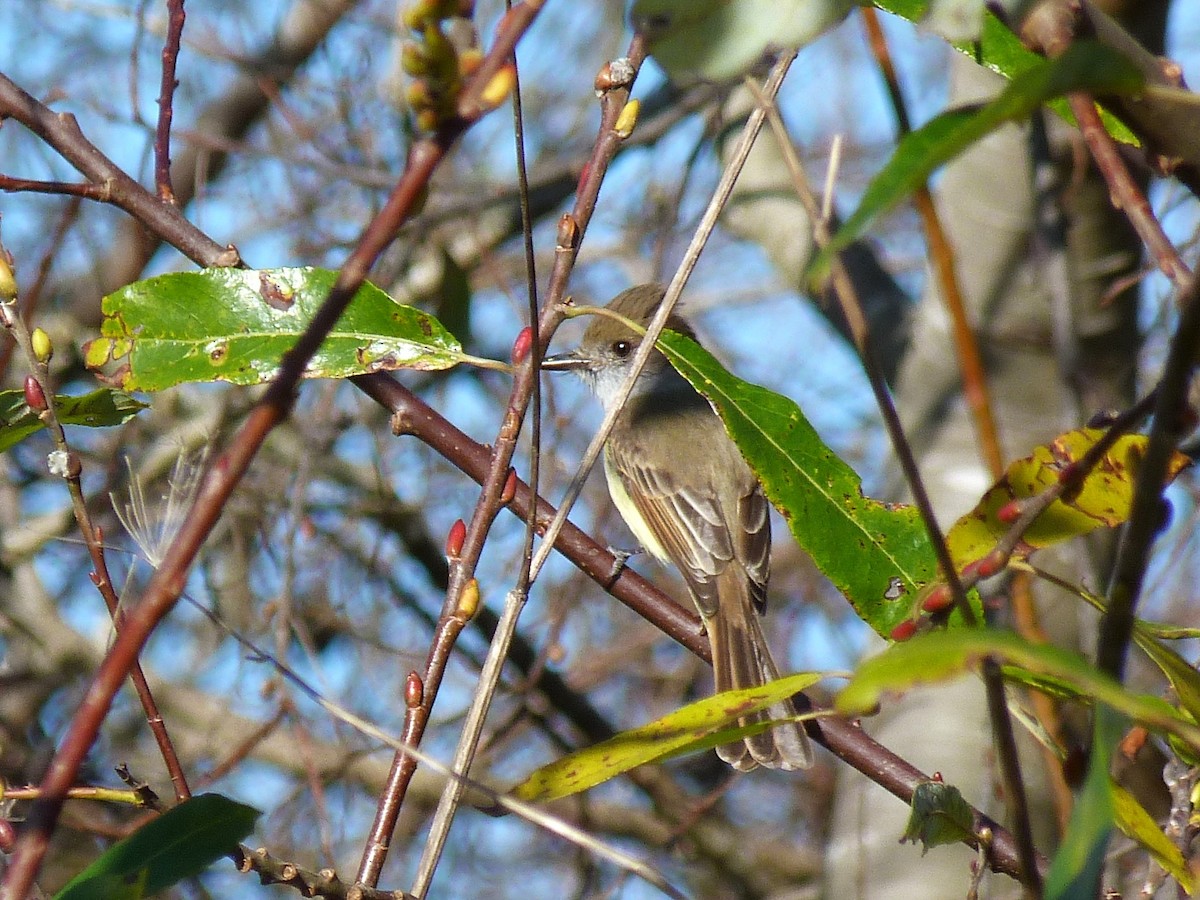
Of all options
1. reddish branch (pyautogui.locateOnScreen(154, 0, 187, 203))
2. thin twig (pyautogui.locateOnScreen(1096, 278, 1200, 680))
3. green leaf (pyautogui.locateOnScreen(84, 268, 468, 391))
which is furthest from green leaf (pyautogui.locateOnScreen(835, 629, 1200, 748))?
reddish branch (pyautogui.locateOnScreen(154, 0, 187, 203))

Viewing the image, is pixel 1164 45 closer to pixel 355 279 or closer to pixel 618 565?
pixel 618 565

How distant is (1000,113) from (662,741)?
0.92m

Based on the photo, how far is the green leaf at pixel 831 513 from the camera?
193 centimetres

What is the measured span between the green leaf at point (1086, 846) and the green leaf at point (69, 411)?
1512mm

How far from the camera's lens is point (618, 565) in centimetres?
266

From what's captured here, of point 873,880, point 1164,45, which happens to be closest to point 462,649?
point 873,880

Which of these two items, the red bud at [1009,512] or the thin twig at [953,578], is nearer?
the thin twig at [953,578]

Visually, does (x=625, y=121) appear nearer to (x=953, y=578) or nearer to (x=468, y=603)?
(x=468, y=603)

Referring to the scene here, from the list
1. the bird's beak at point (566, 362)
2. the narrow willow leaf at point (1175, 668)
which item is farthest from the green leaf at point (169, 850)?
the bird's beak at point (566, 362)

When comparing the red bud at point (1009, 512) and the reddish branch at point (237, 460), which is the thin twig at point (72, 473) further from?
the red bud at point (1009, 512)

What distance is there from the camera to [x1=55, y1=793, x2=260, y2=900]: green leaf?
4.69ft

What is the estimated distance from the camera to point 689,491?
195 inches

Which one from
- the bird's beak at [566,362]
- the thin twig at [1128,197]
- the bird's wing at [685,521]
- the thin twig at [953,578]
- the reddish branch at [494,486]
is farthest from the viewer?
the bird's beak at [566,362]

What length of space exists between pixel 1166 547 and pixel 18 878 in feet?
20.3
